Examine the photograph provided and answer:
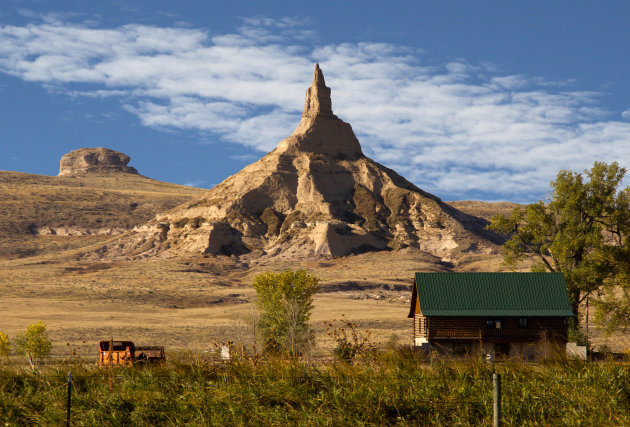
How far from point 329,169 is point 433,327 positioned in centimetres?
13065

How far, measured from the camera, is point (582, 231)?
4878 centimetres

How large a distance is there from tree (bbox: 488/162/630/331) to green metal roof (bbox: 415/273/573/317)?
4.05 metres

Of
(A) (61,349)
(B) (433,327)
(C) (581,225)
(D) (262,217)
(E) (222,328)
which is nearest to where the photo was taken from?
(B) (433,327)

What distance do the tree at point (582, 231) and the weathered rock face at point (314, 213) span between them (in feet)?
312

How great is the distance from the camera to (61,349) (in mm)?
59688

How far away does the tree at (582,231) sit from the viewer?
47.4m

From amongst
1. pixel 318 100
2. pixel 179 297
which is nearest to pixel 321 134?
pixel 318 100

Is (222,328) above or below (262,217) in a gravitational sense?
below

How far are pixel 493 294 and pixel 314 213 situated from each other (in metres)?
118

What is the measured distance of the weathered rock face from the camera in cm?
15150

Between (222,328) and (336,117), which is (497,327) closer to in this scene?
(222,328)

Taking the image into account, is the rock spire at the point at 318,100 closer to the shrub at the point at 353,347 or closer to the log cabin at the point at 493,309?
the log cabin at the point at 493,309

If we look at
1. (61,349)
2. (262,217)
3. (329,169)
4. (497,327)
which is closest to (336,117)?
(329,169)

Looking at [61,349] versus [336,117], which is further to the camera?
[336,117]
